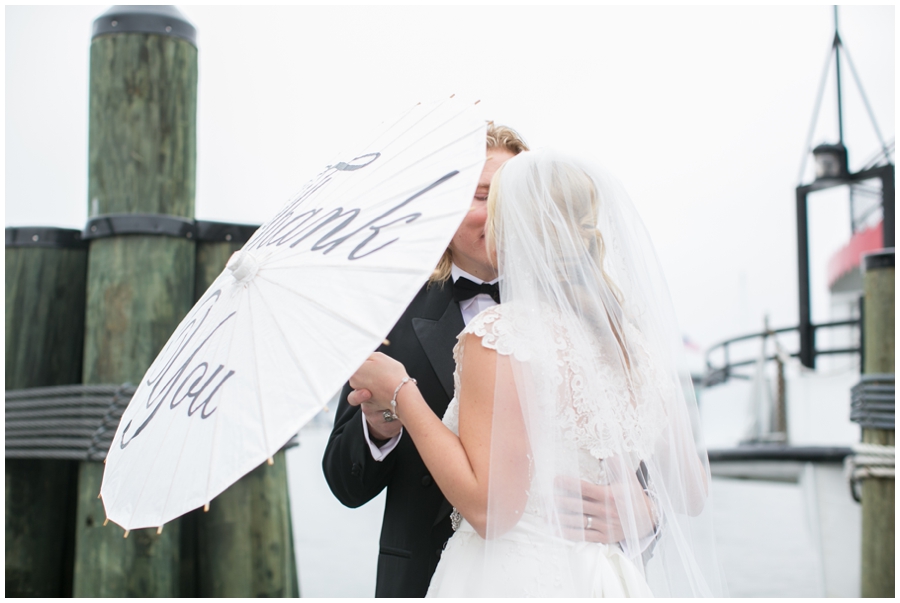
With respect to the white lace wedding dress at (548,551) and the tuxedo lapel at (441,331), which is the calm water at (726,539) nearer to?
the tuxedo lapel at (441,331)

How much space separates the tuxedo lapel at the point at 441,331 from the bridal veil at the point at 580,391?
0.42m

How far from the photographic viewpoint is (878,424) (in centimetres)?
376

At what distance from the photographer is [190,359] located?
1608 mm

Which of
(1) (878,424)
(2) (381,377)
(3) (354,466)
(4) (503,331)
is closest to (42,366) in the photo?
(3) (354,466)

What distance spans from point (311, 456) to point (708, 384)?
7.58 metres

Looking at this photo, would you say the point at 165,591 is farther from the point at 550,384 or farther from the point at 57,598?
the point at 550,384

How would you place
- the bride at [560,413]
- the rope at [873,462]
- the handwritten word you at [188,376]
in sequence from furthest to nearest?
1. the rope at [873,462]
2. the bride at [560,413]
3. the handwritten word you at [188,376]

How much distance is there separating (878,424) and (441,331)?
272 cm

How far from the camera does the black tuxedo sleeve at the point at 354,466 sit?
1.99 m

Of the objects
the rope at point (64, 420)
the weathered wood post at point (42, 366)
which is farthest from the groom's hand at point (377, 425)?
the weathered wood post at point (42, 366)

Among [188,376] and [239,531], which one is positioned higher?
[188,376]

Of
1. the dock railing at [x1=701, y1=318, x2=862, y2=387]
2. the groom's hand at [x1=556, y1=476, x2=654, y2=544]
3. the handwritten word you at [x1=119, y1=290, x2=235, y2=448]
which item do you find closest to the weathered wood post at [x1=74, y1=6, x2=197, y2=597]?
the handwritten word you at [x1=119, y1=290, x2=235, y2=448]

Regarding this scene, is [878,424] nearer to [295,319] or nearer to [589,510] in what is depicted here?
[589,510]

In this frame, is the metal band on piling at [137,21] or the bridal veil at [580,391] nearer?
the bridal veil at [580,391]
